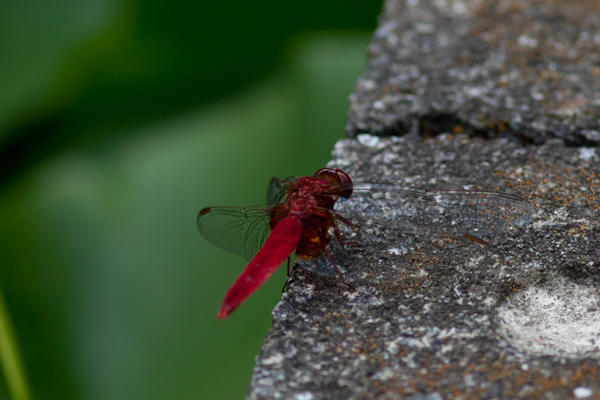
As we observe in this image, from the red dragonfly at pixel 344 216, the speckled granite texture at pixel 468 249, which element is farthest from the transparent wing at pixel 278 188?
the speckled granite texture at pixel 468 249

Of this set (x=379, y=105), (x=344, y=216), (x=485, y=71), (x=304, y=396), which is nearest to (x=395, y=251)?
(x=344, y=216)

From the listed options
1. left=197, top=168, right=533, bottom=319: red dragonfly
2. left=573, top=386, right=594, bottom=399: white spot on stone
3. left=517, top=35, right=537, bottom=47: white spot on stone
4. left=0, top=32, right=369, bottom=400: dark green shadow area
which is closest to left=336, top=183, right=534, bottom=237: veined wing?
left=197, top=168, right=533, bottom=319: red dragonfly

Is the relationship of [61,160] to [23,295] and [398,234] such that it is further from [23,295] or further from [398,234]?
[398,234]

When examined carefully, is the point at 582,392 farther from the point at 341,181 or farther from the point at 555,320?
the point at 341,181

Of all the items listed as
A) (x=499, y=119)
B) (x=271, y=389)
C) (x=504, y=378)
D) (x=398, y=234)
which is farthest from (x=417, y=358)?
(x=499, y=119)

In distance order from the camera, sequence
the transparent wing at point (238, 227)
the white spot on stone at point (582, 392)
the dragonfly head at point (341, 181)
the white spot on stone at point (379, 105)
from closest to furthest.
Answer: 1. the white spot on stone at point (582, 392)
2. the dragonfly head at point (341, 181)
3. the transparent wing at point (238, 227)
4. the white spot on stone at point (379, 105)

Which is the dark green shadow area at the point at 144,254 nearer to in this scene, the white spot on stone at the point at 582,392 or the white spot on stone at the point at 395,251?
the white spot on stone at the point at 395,251

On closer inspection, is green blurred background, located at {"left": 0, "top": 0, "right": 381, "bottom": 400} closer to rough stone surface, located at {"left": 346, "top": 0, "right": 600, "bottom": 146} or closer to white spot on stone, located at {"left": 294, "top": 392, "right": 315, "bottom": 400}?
rough stone surface, located at {"left": 346, "top": 0, "right": 600, "bottom": 146}

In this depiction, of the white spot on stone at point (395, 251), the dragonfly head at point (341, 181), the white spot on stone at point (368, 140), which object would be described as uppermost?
the white spot on stone at point (368, 140)
